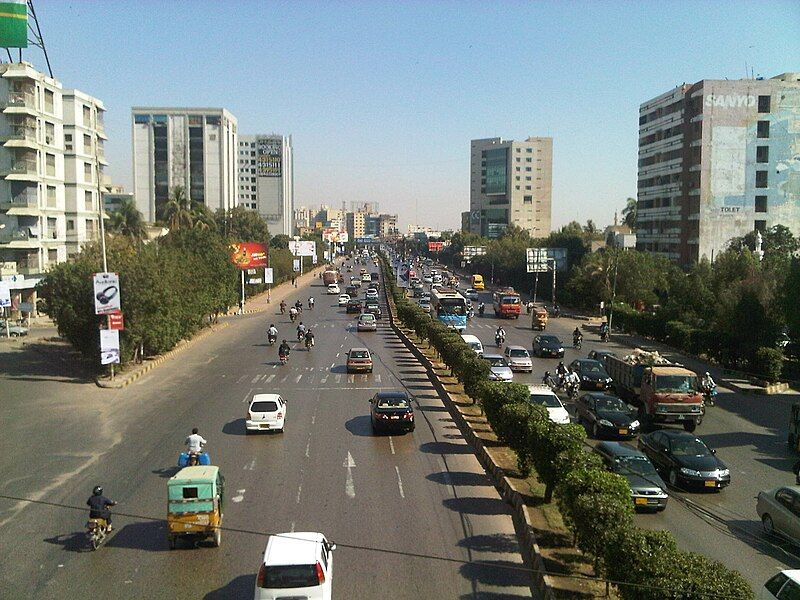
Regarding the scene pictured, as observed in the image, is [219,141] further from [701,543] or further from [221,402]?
[701,543]

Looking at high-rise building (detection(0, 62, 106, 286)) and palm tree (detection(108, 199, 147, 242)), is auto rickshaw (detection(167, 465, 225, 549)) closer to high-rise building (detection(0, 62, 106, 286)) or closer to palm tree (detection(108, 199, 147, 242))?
high-rise building (detection(0, 62, 106, 286))

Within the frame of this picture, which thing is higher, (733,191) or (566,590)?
(733,191)

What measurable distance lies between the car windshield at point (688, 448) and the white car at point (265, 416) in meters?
12.0

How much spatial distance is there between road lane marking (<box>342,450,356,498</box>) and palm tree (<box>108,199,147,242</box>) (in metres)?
61.5

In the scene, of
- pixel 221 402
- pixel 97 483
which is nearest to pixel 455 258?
pixel 221 402

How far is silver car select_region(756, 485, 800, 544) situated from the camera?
14.9 m

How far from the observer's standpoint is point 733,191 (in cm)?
8638

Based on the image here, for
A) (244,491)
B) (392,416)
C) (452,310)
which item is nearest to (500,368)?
(392,416)

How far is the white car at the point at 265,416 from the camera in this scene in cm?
2414

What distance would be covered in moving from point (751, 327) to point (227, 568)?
A: 34.7 metres

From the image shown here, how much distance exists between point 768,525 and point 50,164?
215ft

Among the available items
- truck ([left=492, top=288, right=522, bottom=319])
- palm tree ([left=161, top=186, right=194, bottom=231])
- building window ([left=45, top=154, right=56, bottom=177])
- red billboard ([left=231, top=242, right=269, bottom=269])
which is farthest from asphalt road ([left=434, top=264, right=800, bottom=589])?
palm tree ([left=161, top=186, right=194, bottom=231])

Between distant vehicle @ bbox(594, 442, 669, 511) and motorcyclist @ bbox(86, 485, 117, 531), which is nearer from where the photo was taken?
motorcyclist @ bbox(86, 485, 117, 531)

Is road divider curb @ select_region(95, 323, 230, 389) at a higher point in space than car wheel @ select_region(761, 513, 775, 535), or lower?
lower
